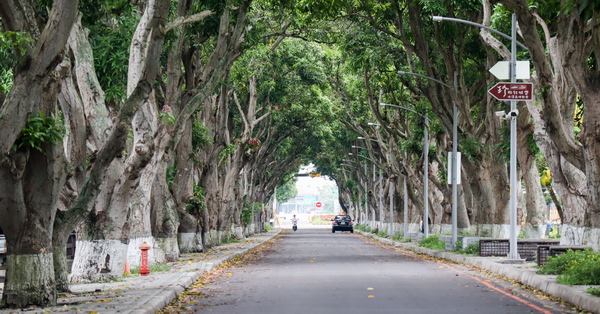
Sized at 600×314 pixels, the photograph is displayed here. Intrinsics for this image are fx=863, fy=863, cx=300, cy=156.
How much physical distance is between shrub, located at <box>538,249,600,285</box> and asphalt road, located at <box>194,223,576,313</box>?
2.48ft

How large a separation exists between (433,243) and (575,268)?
19.6 m

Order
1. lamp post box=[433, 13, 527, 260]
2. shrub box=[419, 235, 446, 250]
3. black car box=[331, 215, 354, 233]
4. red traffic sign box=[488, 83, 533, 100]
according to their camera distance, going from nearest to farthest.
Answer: red traffic sign box=[488, 83, 533, 100] → lamp post box=[433, 13, 527, 260] → shrub box=[419, 235, 446, 250] → black car box=[331, 215, 354, 233]

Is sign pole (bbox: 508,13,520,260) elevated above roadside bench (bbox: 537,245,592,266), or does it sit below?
above

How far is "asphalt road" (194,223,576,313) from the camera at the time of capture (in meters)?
13.3

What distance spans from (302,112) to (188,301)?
108ft

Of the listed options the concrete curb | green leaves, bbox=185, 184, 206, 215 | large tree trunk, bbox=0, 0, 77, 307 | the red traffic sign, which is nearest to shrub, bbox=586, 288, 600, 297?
the concrete curb

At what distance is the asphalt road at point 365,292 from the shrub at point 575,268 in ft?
2.48

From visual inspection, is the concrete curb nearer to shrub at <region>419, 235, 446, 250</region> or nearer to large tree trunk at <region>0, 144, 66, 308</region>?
large tree trunk at <region>0, 144, 66, 308</region>

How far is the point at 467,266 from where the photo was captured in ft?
81.0

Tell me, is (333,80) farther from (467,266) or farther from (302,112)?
(467,266)

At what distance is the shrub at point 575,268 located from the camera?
1512cm

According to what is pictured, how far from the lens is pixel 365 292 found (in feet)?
52.6

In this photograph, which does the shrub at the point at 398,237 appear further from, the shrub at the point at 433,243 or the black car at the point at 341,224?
the black car at the point at 341,224

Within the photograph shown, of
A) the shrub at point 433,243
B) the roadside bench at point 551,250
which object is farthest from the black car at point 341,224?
the roadside bench at point 551,250
